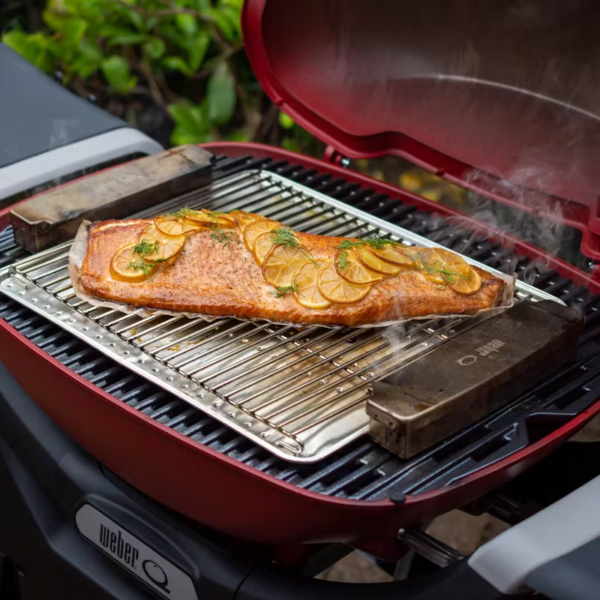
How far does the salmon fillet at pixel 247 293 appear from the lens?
2.29 metres

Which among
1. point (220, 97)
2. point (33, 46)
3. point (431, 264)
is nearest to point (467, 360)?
point (431, 264)

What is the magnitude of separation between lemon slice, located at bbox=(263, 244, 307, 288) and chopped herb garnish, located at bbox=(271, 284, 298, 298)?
0.01m

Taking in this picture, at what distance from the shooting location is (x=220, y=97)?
223 inches

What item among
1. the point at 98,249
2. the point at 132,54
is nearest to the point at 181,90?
the point at 132,54

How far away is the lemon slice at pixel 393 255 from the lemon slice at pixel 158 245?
0.54 meters

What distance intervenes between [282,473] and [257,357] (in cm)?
42

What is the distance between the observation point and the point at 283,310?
2.28 m

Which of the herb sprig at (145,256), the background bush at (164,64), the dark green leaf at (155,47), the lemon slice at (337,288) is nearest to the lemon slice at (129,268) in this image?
the herb sprig at (145,256)

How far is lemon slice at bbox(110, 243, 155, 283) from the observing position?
2.38 meters

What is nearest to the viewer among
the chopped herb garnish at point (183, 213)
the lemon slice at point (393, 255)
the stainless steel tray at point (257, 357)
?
the stainless steel tray at point (257, 357)

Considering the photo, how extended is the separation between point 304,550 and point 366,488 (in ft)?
1.33

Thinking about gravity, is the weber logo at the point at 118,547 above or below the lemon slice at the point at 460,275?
below

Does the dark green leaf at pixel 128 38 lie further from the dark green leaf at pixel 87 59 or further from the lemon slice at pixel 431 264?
the lemon slice at pixel 431 264

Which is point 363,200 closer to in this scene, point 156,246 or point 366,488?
point 156,246
